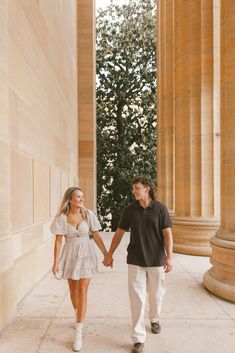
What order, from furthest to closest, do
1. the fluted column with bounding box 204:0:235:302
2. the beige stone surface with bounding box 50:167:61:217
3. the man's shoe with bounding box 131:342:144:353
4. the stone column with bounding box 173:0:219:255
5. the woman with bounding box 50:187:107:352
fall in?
the stone column with bounding box 173:0:219:255, the beige stone surface with bounding box 50:167:61:217, the fluted column with bounding box 204:0:235:302, the woman with bounding box 50:187:107:352, the man's shoe with bounding box 131:342:144:353

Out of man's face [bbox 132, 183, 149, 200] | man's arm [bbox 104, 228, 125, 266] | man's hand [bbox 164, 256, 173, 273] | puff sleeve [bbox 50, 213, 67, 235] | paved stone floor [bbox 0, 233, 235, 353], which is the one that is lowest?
paved stone floor [bbox 0, 233, 235, 353]

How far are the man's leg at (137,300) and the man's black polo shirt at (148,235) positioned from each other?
163 mm

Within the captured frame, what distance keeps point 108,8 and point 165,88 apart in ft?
52.2

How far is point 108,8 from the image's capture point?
3409 cm

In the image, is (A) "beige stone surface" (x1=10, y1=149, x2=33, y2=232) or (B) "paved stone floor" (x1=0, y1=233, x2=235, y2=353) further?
(A) "beige stone surface" (x1=10, y1=149, x2=33, y2=232)

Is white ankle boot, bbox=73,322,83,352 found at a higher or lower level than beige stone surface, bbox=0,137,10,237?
lower

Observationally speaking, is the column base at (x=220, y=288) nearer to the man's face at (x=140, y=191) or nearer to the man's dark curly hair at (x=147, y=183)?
the man's dark curly hair at (x=147, y=183)

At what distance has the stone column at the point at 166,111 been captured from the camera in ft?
68.8

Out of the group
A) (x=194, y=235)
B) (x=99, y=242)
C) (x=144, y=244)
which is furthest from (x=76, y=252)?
(x=194, y=235)

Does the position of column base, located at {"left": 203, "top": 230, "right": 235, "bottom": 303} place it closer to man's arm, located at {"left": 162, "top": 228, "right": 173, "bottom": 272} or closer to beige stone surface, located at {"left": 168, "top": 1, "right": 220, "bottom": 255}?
man's arm, located at {"left": 162, "top": 228, "right": 173, "bottom": 272}

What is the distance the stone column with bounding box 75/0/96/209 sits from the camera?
72.9ft

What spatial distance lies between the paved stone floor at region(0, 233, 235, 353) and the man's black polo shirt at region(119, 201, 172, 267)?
137cm

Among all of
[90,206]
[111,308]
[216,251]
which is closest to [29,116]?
[111,308]

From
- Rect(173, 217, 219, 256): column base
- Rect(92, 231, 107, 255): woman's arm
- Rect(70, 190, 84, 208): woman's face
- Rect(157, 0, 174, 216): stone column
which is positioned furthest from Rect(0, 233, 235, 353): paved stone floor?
Rect(157, 0, 174, 216): stone column
